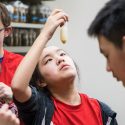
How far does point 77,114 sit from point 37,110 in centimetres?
17

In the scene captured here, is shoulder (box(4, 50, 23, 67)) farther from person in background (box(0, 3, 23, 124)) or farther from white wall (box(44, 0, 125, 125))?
white wall (box(44, 0, 125, 125))

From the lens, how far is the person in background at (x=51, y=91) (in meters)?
1.25

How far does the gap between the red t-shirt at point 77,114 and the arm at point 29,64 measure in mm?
145

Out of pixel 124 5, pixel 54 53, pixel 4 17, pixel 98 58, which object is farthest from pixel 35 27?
pixel 124 5

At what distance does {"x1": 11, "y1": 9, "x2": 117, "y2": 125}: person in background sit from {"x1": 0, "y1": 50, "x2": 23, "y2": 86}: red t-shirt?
183 millimetres

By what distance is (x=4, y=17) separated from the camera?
1742 millimetres

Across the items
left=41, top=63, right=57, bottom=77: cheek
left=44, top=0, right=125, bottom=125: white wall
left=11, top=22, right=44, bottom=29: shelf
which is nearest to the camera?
left=41, top=63, right=57, bottom=77: cheek

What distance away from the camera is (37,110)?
125 centimetres

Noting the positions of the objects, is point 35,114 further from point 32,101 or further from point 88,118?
point 88,118

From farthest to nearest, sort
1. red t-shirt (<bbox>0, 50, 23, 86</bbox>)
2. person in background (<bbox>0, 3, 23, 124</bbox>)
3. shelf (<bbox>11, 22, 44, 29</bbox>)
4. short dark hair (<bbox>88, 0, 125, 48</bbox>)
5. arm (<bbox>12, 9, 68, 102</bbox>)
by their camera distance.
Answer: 1. shelf (<bbox>11, 22, 44, 29</bbox>)
2. red t-shirt (<bbox>0, 50, 23, 86</bbox>)
3. person in background (<bbox>0, 3, 23, 124</bbox>)
4. arm (<bbox>12, 9, 68, 102</bbox>)
5. short dark hair (<bbox>88, 0, 125, 48</bbox>)

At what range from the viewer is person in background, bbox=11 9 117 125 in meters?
1.25

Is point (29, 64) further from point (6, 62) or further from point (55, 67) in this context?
point (6, 62)

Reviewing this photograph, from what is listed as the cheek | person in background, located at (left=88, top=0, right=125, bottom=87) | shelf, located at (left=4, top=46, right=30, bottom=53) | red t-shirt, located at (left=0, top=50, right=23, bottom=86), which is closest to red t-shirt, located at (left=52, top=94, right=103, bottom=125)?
the cheek

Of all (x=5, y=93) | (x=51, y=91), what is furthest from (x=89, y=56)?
(x=5, y=93)
